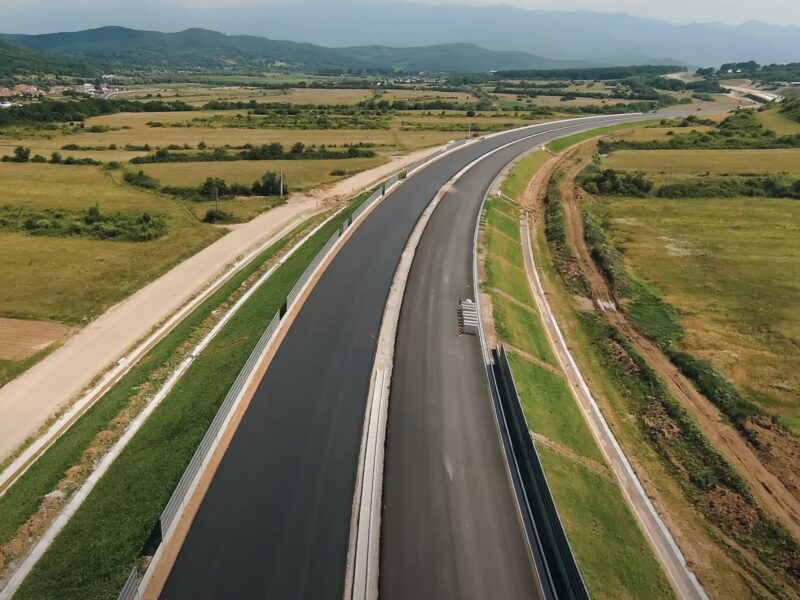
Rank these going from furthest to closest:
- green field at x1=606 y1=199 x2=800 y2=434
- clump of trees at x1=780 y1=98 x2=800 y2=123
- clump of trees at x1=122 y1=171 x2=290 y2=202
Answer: clump of trees at x1=780 y1=98 x2=800 y2=123 < clump of trees at x1=122 y1=171 x2=290 y2=202 < green field at x1=606 y1=199 x2=800 y2=434

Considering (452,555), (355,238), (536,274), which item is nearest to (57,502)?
(452,555)

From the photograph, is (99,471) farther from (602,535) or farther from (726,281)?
(726,281)

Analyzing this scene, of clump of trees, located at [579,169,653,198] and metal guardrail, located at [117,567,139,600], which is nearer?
metal guardrail, located at [117,567,139,600]

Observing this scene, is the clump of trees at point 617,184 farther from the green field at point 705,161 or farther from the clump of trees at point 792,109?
the clump of trees at point 792,109

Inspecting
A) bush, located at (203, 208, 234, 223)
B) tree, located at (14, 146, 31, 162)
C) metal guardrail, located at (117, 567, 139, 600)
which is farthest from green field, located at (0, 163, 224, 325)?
metal guardrail, located at (117, 567, 139, 600)

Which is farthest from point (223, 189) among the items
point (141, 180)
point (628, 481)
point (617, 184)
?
point (628, 481)

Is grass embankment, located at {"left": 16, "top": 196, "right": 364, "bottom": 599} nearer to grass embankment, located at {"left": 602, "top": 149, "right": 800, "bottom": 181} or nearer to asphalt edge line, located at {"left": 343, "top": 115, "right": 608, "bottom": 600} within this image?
asphalt edge line, located at {"left": 343, "top": 115, "right": 608, "bottom": 600}
